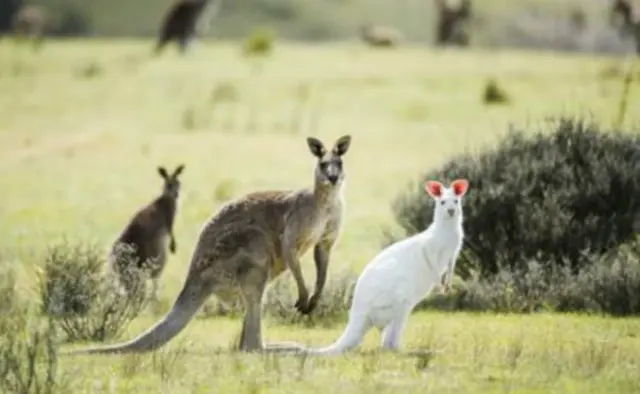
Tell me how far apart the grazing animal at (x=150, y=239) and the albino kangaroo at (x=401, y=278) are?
3.19m

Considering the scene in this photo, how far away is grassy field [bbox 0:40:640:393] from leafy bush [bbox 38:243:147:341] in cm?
41

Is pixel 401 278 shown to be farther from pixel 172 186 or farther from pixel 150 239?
pixel 172 186

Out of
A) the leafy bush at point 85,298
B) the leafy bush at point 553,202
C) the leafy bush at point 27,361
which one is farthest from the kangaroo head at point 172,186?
the leafy bush at point 27,361

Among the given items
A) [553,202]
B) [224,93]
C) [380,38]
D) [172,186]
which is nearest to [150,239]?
[172,186]

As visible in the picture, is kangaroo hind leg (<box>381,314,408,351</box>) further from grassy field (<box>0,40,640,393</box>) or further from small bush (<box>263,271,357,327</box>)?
small bush (<box>263,271,357,327</box>)

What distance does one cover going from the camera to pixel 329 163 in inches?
557

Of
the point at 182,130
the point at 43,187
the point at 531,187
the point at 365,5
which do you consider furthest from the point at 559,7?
the point at 531,187

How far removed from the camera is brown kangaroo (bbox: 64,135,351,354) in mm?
13812

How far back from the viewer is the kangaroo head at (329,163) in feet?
46.0

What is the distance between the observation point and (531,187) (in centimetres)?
1870

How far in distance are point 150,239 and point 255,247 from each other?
179 inches

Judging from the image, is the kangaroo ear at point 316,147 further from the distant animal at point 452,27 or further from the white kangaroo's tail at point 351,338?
the distant animal at point 452,27

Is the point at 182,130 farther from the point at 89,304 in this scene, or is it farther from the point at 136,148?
the point at 89,304

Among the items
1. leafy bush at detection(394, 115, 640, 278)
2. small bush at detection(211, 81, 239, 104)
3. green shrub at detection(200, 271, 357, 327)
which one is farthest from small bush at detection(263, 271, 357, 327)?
small bush at detection(211, 81, 239, 104)
